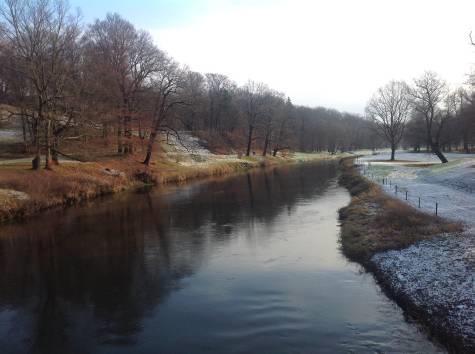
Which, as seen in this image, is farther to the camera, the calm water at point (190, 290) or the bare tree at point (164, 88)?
the bare tree at point (164, 88)

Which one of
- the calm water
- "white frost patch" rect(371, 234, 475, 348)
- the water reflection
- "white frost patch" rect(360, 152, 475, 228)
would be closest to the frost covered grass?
the water reflection

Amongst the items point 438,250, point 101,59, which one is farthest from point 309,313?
point 101,59

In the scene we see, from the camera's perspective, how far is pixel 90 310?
38.8 feet

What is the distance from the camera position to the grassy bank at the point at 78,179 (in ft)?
88.2

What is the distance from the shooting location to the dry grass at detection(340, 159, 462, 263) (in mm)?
15516

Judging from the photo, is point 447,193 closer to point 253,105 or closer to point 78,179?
point 78,179

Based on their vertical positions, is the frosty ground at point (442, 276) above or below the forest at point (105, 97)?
below

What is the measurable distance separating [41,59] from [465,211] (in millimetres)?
32773

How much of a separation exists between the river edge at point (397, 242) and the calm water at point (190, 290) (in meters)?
0.47

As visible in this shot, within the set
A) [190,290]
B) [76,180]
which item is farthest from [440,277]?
[76,180]

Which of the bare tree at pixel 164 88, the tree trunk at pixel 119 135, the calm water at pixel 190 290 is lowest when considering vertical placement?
the calm water at pixel 190 290

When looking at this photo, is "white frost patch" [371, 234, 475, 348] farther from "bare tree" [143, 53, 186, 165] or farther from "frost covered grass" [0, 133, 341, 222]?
"bare tree" [143, 53, 186, 165]

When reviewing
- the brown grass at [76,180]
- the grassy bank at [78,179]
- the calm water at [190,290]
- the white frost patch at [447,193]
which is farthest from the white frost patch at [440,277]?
the grassy bank at [78,179]

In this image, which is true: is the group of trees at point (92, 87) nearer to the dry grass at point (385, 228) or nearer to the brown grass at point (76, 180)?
the brown grass at point (76, 180)
